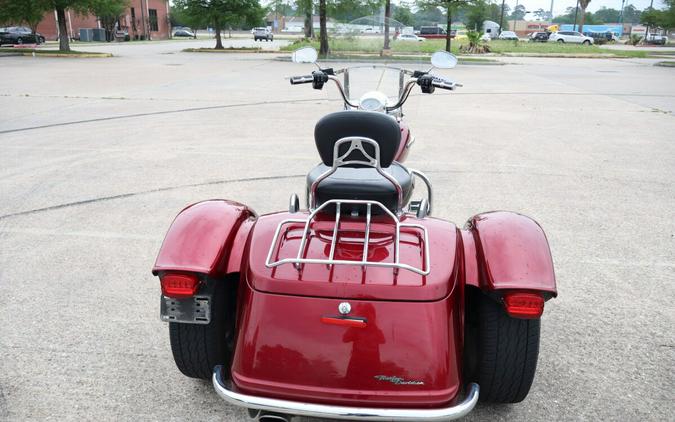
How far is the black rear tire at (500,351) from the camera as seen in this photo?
2309mm

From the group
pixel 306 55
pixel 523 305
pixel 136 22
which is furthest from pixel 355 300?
pixel 136 22

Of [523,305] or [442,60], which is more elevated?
[442,60]

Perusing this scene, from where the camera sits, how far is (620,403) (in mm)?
2674

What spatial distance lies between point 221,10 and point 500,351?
37575 mm

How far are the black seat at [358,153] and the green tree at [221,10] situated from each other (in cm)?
3646

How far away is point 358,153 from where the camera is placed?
105 inches

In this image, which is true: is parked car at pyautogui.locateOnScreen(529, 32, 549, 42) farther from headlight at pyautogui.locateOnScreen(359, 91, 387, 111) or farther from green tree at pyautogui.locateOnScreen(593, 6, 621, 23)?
green tree at pyautogui.locateOnScreen(593, 6, 621, 23)

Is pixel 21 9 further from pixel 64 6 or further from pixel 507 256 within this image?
pixel 507 256

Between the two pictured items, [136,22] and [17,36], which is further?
[136,22]

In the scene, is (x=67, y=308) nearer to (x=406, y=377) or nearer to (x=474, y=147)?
(x=406, y=377)

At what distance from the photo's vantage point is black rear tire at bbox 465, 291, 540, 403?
2309mm

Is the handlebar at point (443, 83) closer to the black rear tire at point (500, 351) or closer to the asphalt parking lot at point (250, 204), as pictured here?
the asphalt parking lot at point (250, 204)

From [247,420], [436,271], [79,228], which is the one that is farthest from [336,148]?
[79,228]

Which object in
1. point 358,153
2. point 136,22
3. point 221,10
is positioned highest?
point 136,22
